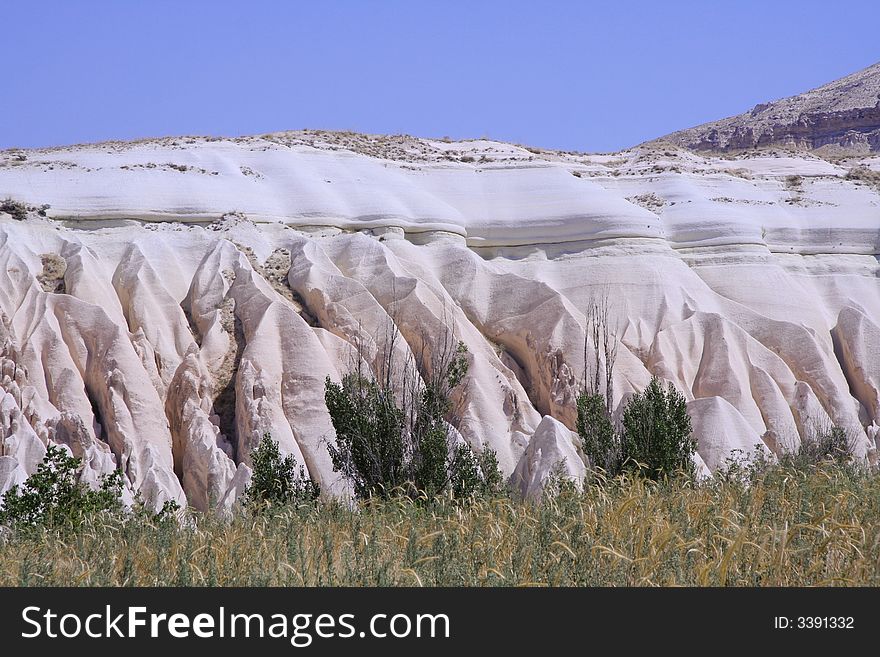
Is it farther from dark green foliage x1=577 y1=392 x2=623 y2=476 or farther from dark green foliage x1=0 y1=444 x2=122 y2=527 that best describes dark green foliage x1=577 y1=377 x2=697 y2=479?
dark green foliage x1=0 y1=444 x2=122 y2=527

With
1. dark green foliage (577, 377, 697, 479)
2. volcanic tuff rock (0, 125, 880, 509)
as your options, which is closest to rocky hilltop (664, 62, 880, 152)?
volcanic tuff rock (0, 125, 880, 509)

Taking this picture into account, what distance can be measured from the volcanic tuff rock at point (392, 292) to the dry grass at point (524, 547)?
40.6ft

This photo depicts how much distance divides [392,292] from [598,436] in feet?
40.1

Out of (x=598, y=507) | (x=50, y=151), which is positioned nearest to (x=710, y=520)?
(x=598, y=507)

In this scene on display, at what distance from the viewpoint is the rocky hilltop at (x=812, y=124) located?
7350 centimetres

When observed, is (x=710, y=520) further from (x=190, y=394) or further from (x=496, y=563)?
(x=190, y=394)

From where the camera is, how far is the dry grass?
736cm

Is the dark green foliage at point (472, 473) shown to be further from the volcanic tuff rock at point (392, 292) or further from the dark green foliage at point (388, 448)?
the volcanic tuff rock at point (392, 292)

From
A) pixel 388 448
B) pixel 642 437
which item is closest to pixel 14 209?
pixel 388 448

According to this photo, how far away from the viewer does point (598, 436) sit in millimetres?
22406

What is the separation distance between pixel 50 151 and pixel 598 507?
3391 cm

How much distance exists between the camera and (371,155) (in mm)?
42875

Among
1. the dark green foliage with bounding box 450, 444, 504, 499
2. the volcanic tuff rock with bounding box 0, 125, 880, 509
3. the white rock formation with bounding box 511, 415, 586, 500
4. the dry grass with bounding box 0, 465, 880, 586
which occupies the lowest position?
the dry grass with bounding box 0, 465, 880, 586

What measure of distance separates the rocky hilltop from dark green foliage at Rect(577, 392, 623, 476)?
50033 millimetres
